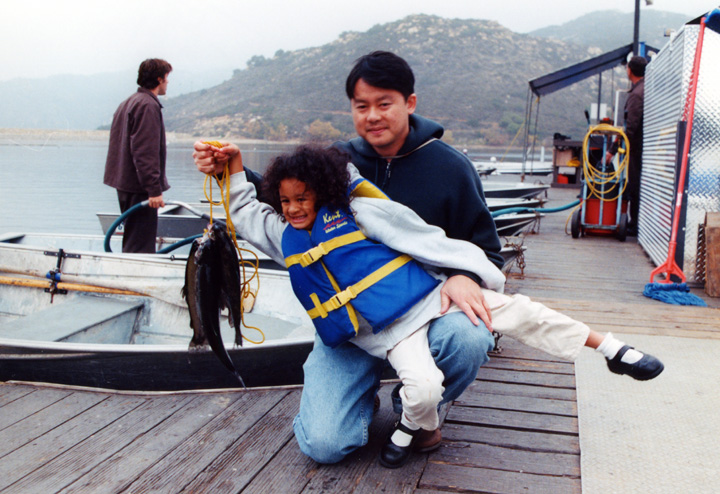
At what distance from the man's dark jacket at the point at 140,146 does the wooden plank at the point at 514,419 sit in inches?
144

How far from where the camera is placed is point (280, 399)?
2949 mm

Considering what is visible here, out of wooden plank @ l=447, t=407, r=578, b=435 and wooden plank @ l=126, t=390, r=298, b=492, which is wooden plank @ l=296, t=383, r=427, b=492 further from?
wooden plank @ l=447, t=407, r=578, b=435

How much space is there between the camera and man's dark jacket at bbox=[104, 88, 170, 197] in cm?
533

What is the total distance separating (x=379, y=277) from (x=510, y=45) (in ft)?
302

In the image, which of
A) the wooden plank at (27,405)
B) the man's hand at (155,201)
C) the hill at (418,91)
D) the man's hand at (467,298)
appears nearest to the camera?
the man's hand at (467,298)

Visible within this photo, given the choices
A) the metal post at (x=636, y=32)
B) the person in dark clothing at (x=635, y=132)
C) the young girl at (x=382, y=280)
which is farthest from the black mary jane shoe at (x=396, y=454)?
the metal post at (x=636, y=32)

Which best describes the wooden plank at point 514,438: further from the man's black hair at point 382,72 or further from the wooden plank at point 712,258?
the wooden plank at point 712,258

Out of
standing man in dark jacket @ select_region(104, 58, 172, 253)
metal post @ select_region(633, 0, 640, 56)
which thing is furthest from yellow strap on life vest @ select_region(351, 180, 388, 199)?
metal post @ select_region(633, 0, 640, 56)

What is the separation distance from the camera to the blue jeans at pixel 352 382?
2213mm

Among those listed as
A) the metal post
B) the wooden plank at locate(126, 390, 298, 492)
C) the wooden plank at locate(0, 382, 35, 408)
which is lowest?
the wooden plank at locate(0, 382, 35, 408)

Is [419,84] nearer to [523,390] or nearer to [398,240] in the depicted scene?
[523,390]

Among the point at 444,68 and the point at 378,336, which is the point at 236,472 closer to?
the point at 378,336

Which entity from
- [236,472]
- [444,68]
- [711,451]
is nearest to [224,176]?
[236,472]

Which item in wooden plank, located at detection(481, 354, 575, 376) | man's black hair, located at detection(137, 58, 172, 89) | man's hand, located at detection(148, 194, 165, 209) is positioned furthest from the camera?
man's black hair, located at detection(137, 58, 172, 89)
